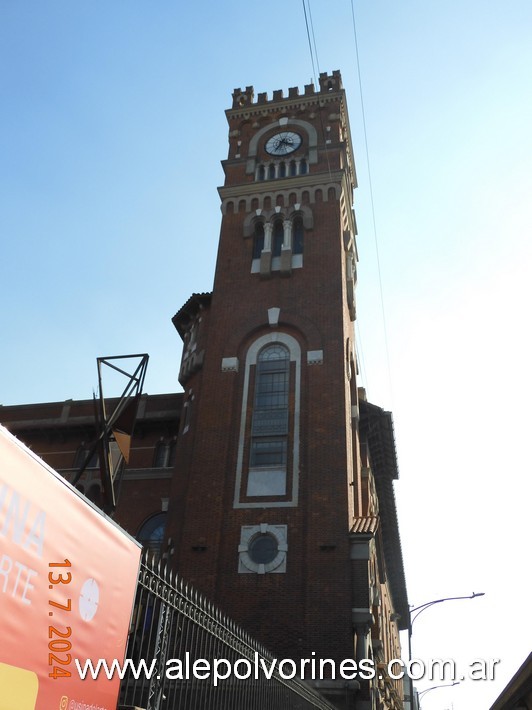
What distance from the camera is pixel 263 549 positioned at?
65.5 ft

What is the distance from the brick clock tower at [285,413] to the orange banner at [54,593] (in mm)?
13708

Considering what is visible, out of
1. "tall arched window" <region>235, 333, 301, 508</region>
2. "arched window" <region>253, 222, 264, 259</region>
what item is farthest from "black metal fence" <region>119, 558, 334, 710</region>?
"arched window" <region>253, 222, 264, 259</region>

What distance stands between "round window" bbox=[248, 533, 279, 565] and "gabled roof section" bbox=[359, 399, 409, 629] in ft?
30.7

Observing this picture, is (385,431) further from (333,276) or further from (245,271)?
(245,271)

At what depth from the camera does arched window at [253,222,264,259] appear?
2714cm

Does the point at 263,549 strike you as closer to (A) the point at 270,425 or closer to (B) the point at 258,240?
(A) the point at 270,425

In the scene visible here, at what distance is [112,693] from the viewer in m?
5.66

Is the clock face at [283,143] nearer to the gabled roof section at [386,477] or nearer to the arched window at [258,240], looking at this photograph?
the arched window at [258,240]

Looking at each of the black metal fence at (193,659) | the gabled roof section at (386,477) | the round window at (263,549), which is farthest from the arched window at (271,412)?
the black metal fence at (193,659)

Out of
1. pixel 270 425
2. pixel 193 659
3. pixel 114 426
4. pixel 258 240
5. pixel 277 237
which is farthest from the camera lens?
pixel 258 240

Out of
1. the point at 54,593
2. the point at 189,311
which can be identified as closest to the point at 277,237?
the point at 189,311

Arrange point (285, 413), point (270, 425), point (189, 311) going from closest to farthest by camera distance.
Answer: point (270, 425), point (285, 413), point (189, 311)

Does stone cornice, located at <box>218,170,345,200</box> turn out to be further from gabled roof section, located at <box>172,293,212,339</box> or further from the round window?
the round window

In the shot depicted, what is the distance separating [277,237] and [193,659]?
2196 centimetres
